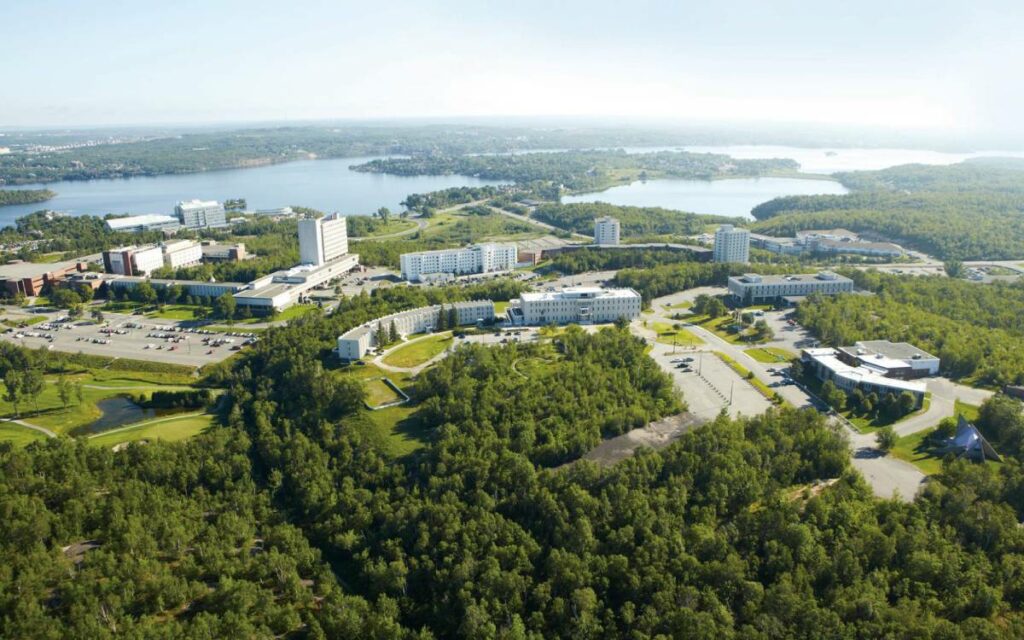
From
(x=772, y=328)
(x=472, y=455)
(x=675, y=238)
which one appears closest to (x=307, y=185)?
(x=675, y=238)

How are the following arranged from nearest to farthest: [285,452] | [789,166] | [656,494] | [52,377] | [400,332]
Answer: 1. [656,494]
2. [285,452]
3. [52,377]
4. [400,332]
5. [789,166]

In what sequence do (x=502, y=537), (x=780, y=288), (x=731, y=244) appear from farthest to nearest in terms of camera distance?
(x=731, y=244), (x=780, y=288), (x=502, y=537)

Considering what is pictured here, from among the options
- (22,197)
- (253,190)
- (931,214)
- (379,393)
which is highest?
(22,197)

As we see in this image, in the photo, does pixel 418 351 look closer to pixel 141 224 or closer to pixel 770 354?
pixel 770 354

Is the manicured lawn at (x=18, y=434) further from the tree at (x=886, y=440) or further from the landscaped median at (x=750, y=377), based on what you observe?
the tree at (x=886, y=440)

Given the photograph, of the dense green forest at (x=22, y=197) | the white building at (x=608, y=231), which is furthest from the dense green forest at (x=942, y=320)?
the dense green forest at (x=22, y=197)

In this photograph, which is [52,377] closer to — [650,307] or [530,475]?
[530,475]

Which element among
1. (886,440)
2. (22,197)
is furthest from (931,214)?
(22,197)
